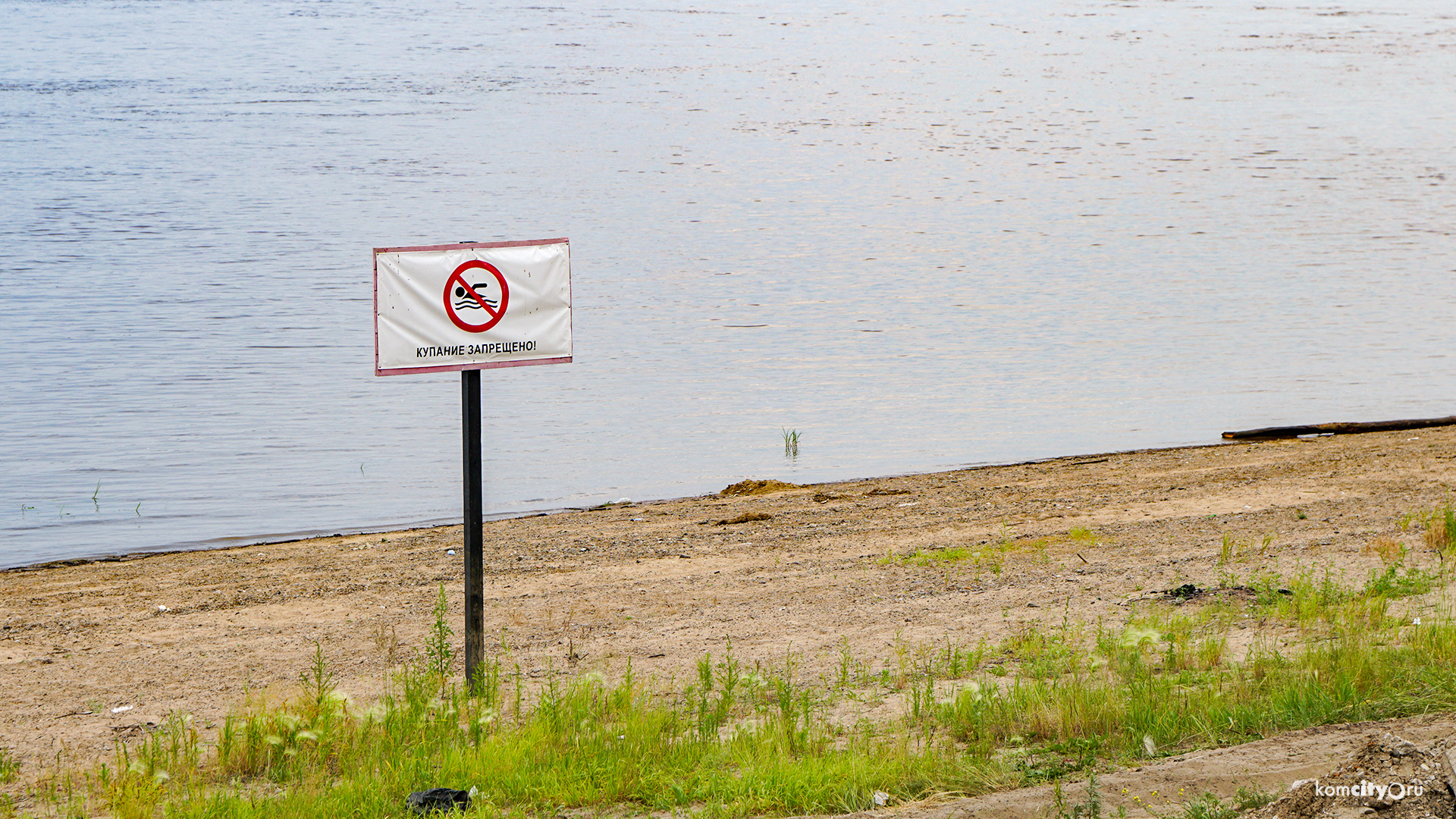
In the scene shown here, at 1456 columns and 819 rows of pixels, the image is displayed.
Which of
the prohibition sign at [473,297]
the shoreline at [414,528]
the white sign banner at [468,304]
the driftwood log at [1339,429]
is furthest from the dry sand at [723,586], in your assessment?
the prohibition sign at [473,297]

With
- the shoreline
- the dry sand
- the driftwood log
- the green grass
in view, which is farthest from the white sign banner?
the driftwood log

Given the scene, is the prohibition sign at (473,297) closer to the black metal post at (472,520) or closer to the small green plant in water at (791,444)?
the black metal post at (472,520)

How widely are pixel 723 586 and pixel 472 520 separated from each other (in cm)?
324

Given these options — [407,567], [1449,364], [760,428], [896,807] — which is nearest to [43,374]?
[760,428]

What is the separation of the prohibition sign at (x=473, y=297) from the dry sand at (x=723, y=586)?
6.93 feet

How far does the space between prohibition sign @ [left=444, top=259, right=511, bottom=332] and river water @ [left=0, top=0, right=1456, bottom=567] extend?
7467 millimetres

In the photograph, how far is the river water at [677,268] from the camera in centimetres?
1608

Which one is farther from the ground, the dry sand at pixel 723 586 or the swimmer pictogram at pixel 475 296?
the swimmer pictogram at pixel 475 296

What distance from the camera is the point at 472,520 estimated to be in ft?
21.0

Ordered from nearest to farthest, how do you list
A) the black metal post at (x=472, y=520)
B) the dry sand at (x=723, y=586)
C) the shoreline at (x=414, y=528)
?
the black metal post at (x=472, y=520) < the dry sand at (x=723, y=586) < the shoreline at (x=414, y=528)

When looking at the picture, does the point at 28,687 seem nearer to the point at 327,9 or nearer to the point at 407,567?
the point at 407,567

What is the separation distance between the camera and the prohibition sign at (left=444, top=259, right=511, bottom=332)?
6.01 meters

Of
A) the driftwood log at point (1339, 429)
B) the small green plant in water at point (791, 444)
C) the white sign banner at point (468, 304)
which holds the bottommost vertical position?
A: the small green plant in water at point (791, 444)

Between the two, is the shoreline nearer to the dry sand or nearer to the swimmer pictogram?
the dry sand
